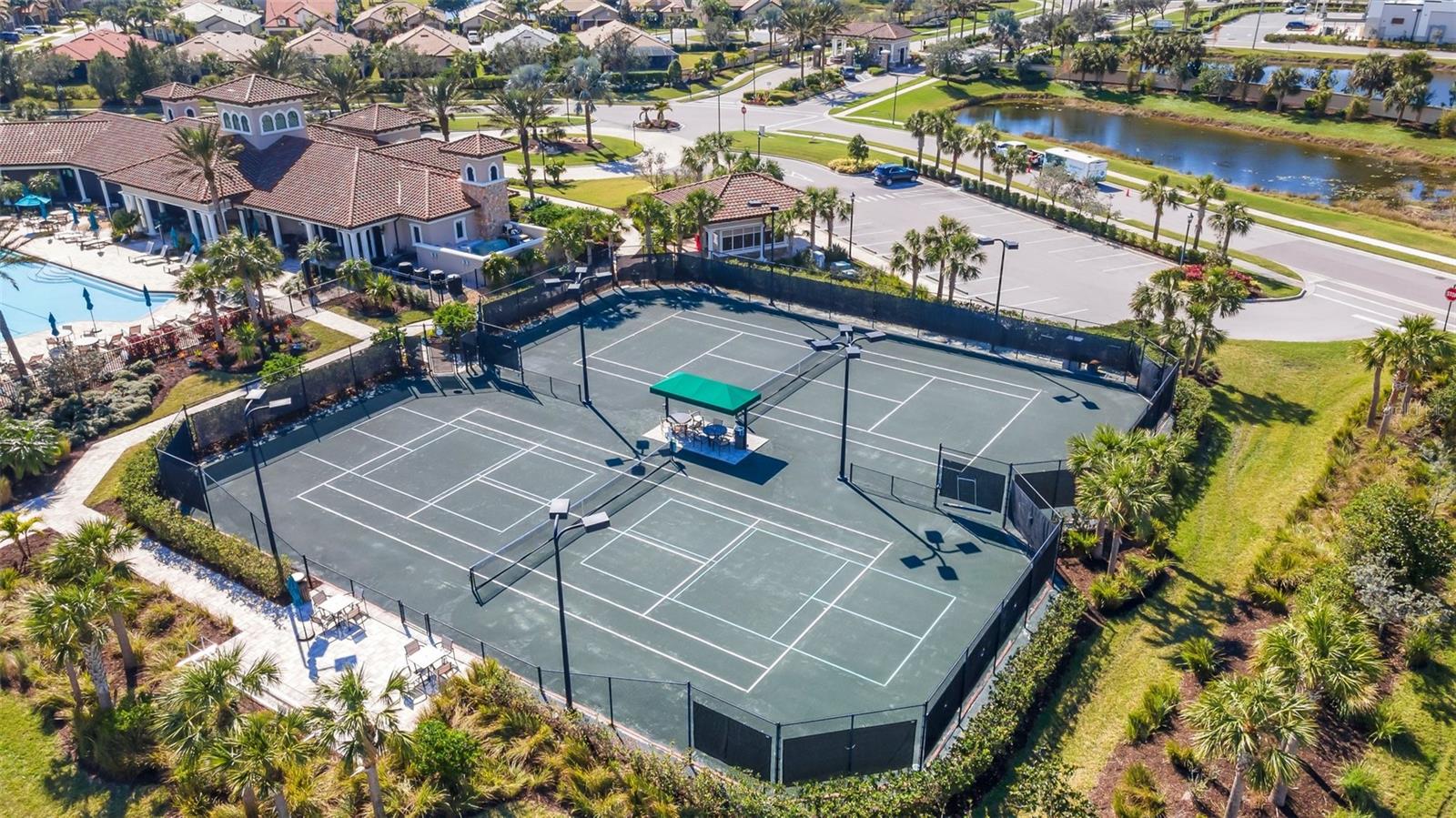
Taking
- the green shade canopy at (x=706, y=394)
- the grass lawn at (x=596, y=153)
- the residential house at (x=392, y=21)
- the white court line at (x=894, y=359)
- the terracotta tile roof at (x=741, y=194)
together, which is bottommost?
the white court line at (x=894, y=359)

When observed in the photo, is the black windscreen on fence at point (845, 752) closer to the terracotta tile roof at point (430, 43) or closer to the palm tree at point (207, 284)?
the palm tree at point (207, 284)

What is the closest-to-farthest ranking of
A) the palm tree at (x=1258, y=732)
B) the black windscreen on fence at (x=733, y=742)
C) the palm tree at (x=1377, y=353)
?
1. the palm tree at (x=1258, y=732)
2. the black windscreen on fence at (x=733, y=742)
3. the palm tree at (x=1377, y=353)

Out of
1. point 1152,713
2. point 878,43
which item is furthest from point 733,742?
point 878,43

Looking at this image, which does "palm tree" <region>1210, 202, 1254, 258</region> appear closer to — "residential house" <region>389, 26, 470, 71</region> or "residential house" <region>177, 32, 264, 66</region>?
"residential house" <region>389, 26, 470, 71</region>

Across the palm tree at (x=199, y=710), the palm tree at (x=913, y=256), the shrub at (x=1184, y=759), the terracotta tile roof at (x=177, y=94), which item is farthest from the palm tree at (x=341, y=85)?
the shrub at (x=1184, y=759)

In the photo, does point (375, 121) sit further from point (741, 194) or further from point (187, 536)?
point (187, 536)

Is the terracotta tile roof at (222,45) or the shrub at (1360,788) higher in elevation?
the terracotta tile roof at (222,45)

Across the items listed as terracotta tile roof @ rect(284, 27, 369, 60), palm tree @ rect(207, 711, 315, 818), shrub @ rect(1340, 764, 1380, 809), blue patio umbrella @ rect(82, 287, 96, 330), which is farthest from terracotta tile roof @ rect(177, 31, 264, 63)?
shrub @ rect(1340, 764, 1380, 809)

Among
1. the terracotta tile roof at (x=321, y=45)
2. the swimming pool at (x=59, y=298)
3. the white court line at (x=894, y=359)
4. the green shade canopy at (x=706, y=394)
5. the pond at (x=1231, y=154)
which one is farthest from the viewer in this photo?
the terracotta tile roof at (x=321, y=45)
